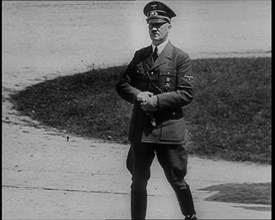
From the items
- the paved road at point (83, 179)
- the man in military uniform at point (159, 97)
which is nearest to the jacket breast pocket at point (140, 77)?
the man in military uniform at point (159, 97)

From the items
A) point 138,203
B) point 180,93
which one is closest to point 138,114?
point 180,93

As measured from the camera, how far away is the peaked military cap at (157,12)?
474 cm

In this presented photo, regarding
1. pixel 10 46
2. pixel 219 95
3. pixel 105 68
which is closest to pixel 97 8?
pixel 10 46

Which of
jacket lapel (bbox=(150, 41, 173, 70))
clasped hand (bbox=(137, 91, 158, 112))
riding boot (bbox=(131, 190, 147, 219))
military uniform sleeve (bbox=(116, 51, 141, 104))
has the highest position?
jacket lapel (bbox=(150, 41, 173, 70))

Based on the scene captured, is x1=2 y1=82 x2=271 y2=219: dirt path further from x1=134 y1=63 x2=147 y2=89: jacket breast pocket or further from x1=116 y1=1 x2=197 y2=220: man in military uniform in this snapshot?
x1=134 y1=63 x2=147 y2=89: jacket breast pocket

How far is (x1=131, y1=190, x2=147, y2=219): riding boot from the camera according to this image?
4.97 meters

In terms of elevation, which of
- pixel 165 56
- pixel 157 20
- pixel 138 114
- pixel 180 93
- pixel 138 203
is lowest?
pixel 138 203

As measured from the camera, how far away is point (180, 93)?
4.76 m

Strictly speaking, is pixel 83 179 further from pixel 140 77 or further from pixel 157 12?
pixel 157 12

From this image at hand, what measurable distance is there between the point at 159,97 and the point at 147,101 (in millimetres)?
72

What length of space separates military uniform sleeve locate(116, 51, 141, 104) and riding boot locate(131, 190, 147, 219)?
0.57 meters

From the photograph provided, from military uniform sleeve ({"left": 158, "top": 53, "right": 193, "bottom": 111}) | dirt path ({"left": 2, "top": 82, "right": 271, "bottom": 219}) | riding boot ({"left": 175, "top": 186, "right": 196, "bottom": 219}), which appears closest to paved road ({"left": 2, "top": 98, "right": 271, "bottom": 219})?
dirt path ({"left": 2, "top": 82, "right": 271, "bottom": 219})

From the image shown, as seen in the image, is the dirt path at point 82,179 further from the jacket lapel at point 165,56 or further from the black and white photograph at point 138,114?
the jacket lapel at point 165,56

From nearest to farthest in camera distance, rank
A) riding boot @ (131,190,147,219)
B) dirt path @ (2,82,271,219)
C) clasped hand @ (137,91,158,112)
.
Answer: clasped hand @ (137,91,158,112) → riding boot @ (131,190,147,219) → dirt path @ (2,82,271,219)
